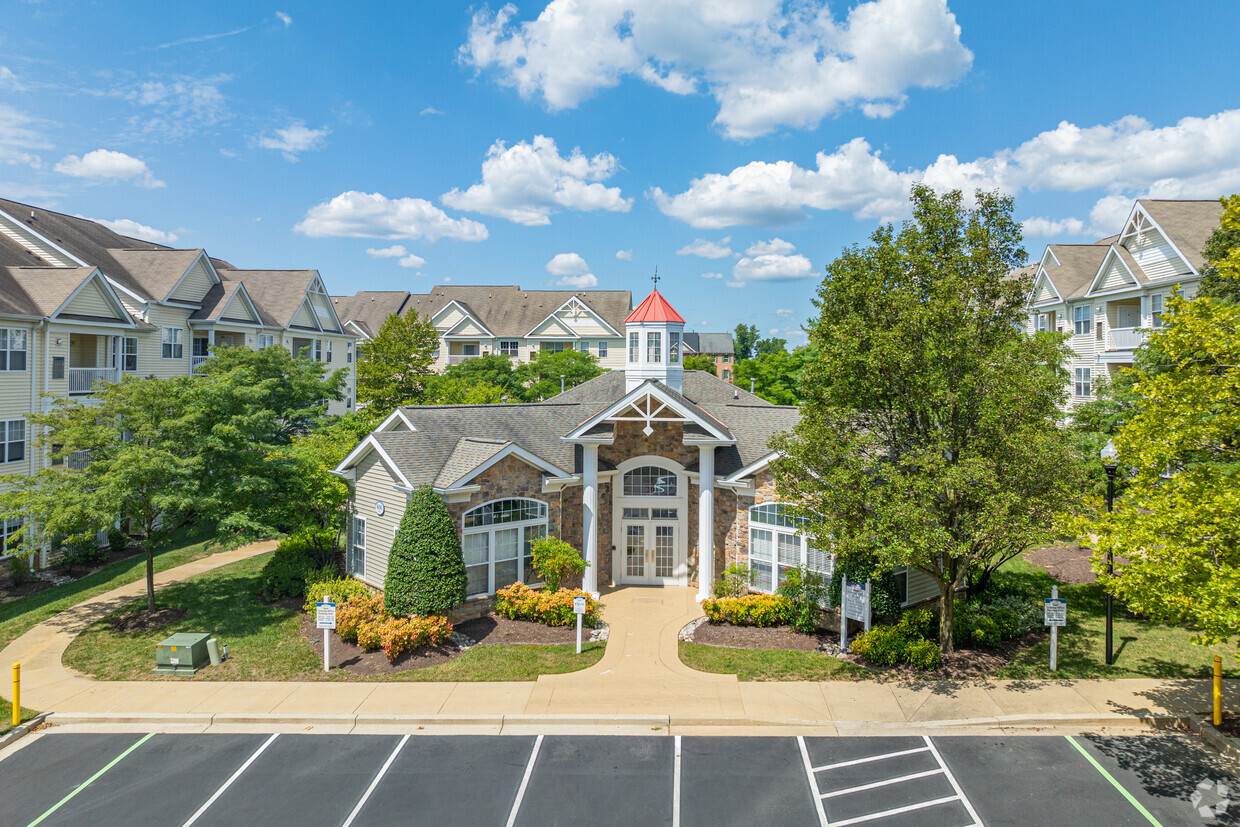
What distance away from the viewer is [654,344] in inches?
938

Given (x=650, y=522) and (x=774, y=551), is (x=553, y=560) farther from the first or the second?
(x=774, y=551)

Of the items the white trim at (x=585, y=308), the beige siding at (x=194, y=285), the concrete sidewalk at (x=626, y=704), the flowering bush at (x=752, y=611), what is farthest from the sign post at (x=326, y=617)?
the white trim at (x=585, y=308)

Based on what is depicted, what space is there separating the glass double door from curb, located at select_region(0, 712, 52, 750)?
Answer: 1431 centimetres

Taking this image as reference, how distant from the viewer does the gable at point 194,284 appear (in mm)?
32938

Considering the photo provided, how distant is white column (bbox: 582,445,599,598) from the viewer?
2038 centimetres

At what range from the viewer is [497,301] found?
2559 inches

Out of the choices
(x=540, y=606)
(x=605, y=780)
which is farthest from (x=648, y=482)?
(x=605, y=780)

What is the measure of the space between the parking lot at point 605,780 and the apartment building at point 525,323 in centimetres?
4794

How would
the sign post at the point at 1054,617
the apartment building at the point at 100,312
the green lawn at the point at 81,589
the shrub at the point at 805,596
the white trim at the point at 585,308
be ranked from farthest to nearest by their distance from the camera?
1. the white trim at the point at 585,308
2. the apartment building at the point at 100,312
3. the green lawn at the point at 81,589
4. the shrub at the point at 805,596
5. the sign post at the point at 1054,617

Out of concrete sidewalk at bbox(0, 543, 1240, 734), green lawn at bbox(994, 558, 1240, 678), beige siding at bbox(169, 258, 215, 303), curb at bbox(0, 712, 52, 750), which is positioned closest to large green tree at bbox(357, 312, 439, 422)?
beige siding at bbox(169, 258, 215, 303)

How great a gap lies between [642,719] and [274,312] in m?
35.8

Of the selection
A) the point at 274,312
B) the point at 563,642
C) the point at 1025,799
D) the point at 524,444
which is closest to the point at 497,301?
the point at 274,312

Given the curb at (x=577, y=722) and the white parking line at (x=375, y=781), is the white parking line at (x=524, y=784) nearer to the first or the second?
the curb at (x=577, y=722)

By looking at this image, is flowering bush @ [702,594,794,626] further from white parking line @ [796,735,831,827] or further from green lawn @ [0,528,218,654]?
green lawn @ [0,528,218,654]
